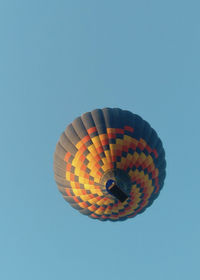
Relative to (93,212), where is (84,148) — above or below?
above

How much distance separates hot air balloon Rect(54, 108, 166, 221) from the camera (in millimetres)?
17109

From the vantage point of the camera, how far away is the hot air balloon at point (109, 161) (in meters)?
17.1

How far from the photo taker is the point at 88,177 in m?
17.3

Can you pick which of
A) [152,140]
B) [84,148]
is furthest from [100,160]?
[152,140]

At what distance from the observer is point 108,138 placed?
676 inches

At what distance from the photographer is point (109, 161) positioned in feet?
56.0

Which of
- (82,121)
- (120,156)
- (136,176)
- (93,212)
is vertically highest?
(82,121)

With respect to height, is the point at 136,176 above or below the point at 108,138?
below

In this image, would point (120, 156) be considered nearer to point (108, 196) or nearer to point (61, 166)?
point (108, 196)

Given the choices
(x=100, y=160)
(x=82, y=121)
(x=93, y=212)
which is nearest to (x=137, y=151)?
(x=100, y=160)

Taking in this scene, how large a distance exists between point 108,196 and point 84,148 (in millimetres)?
3024

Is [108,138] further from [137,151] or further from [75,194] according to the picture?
[75,194]

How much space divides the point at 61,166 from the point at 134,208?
520 centimetres

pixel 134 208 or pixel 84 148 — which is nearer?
pixel 84 148
